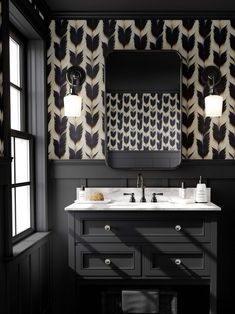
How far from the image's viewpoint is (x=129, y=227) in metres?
2.67

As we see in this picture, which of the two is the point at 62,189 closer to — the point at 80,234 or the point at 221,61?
the point at 80,234

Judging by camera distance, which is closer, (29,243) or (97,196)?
(29,243)

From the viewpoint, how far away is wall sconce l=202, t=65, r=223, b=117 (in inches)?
119

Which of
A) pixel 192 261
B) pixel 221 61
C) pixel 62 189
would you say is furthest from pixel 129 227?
pixel 221 61

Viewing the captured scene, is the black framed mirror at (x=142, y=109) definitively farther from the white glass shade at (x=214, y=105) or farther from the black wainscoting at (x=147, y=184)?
the white glass shade at (x=214, y=105)

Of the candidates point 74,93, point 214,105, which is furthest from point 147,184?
point 74,93

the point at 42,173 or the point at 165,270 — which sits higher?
the point at 42,173

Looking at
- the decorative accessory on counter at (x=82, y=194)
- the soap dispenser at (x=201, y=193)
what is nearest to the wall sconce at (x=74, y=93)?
the decorative accessory on counter at (x=82, y=194)

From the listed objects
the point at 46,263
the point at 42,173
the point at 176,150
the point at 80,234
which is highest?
the point at 176,150

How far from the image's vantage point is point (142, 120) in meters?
3.15

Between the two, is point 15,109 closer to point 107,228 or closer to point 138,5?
point 107,228

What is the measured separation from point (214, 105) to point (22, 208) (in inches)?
74.1

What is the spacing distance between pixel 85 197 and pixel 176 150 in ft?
3.06

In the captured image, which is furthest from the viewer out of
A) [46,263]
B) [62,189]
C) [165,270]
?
[62,189]
